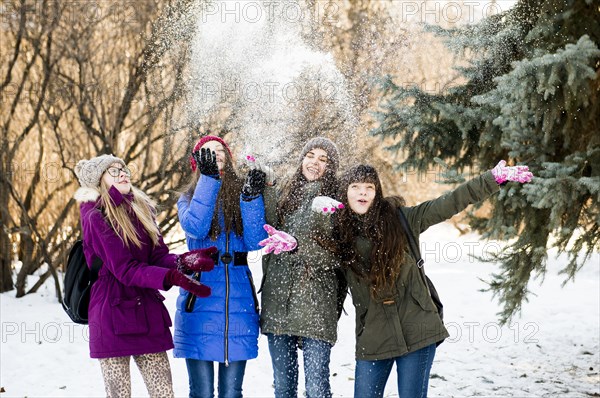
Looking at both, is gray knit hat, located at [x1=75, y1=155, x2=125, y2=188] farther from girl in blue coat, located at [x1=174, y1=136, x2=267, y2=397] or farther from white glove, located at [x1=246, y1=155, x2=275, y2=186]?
white glove, located at [x1=246, y1=155, x2=275, y2=186]

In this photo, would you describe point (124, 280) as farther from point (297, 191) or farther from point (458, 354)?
point (458, 354)

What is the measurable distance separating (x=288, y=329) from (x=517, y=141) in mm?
2419

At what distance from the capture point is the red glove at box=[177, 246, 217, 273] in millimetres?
3131

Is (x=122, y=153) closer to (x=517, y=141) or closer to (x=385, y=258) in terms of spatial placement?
(x=517, y=141)

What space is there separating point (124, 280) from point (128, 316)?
19cm

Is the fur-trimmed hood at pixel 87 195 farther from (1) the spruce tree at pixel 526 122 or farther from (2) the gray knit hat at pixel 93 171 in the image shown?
(1) the spruce tree at pixel 526 122

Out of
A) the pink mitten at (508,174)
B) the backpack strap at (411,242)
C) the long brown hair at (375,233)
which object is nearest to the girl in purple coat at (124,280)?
the long brown hair at (375,233)

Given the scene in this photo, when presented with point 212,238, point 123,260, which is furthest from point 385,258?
point 123,260

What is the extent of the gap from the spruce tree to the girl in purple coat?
7.92 feet

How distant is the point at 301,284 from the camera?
3.29m

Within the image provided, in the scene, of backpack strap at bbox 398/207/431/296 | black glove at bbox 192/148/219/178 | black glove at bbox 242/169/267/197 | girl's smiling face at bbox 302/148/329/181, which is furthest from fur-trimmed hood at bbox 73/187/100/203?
backpack strap at bbox 398/207/431/296

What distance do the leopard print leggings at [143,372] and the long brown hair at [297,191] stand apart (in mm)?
946

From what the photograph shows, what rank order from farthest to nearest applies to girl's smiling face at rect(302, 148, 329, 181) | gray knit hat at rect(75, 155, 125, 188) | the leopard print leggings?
girl's smiling face at rect(302, 148, 329, 181) < gray knit hat at rect(75, 155, 125, 188) < the leopard print leggings

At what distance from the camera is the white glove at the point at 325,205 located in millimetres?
3121
